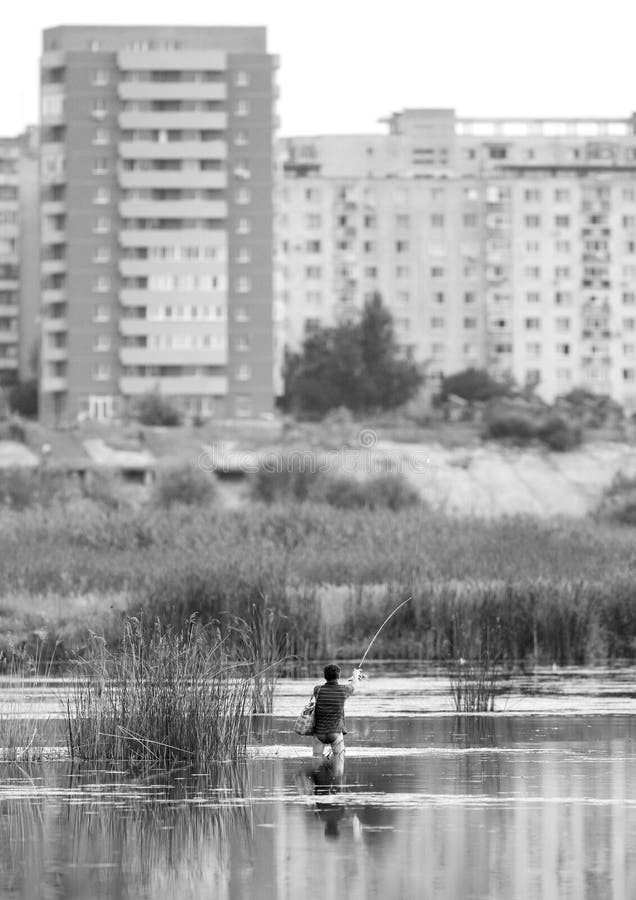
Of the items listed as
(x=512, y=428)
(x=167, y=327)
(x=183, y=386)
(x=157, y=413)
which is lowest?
(x=512, y=428)

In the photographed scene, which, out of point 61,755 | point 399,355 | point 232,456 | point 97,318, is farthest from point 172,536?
point 399,355

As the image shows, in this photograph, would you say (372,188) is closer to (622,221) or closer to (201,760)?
(622,221)

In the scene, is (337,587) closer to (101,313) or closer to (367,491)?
(367,491)

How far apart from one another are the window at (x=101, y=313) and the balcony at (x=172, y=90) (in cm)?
1359

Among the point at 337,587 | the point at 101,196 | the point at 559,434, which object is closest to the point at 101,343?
the point at 101,196

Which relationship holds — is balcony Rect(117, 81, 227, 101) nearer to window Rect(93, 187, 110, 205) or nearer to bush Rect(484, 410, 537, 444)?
window Rect(93, 187, 110, 205)

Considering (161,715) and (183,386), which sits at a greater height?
(183,386)

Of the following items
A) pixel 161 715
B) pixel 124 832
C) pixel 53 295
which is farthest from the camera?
pixel 53 295

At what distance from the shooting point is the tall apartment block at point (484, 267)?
16900 centimetres

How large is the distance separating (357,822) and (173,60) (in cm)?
12626

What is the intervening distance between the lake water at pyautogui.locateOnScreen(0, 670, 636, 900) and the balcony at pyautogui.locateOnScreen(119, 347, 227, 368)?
384 ft

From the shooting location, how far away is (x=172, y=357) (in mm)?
140625

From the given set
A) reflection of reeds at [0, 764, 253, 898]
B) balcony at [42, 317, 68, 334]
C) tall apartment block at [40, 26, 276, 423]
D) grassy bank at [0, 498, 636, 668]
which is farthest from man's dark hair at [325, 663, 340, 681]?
balcony at [42, 317, 68, 334]

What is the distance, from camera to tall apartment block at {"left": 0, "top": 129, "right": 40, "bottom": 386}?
17200cm
